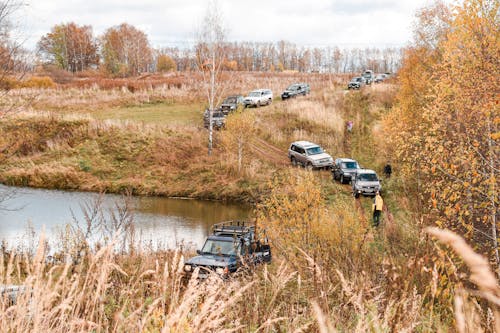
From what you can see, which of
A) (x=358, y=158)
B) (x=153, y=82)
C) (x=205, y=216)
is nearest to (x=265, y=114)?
(x=358, y=158)

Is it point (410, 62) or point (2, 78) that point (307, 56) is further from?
point (2, 78)

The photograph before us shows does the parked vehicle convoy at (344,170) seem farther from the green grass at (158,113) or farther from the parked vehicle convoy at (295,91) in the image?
the parked vehicle convoy at (295,91)

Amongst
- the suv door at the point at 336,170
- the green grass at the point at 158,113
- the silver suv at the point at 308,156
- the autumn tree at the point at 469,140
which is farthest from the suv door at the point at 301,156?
the autumn tree at the point at 469,140

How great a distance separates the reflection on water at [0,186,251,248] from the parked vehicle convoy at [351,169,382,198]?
256 inches

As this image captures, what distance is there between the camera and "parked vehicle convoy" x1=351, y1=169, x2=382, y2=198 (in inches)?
1075

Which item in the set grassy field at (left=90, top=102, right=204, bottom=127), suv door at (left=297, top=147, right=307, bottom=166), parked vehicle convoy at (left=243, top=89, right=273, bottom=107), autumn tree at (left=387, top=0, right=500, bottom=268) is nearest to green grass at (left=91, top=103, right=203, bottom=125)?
grassy field at (left=90, top=102, right=204, bottom=127)

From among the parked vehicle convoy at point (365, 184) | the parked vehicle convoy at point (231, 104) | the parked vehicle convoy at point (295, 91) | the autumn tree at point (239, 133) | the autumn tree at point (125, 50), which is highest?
the autumn tree at point (125, 50)

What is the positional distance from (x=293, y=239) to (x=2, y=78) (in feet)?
30.7

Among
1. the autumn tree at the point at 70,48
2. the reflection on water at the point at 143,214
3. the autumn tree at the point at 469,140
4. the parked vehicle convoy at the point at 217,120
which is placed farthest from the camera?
the autumn tree at the point at 70,48

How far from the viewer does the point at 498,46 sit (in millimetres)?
10461

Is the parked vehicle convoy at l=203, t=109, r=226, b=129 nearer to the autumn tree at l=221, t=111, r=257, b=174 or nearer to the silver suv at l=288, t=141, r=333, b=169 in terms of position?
the autumn tree at l=221, t=111, r=257, b=174

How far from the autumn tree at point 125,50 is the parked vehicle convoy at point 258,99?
1898 inches

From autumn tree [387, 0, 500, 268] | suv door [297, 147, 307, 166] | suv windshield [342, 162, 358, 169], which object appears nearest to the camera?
autumn tree [387, 0, 500, 268]

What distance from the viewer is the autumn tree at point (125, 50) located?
9256 cm
